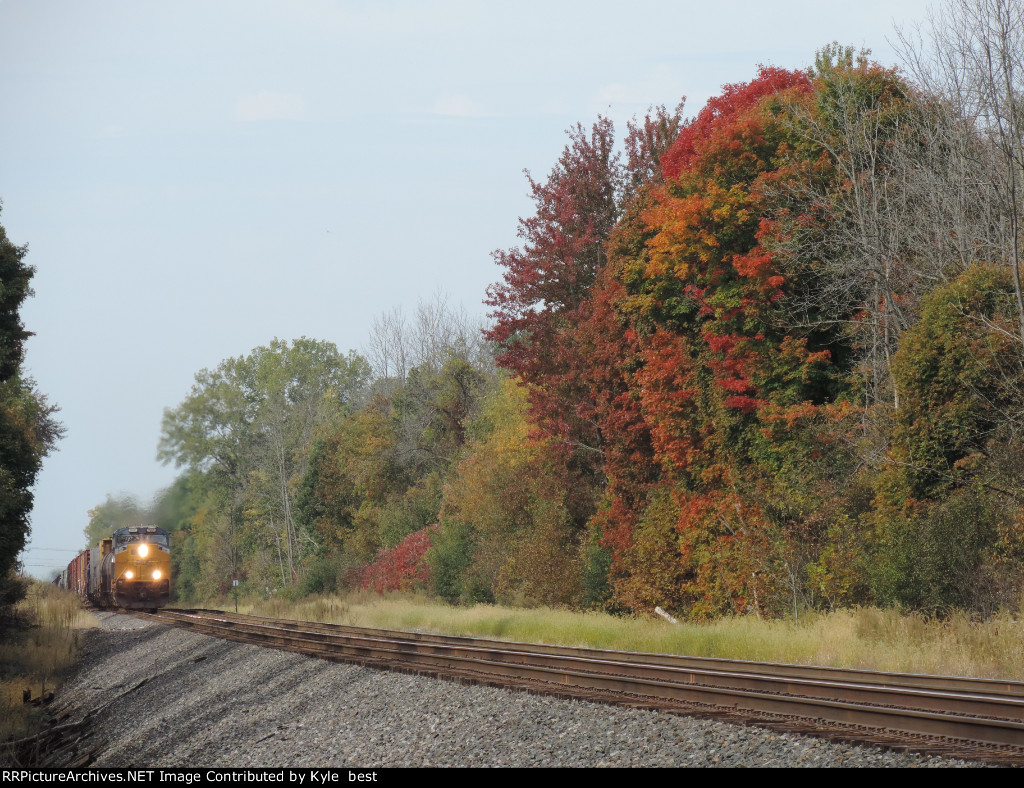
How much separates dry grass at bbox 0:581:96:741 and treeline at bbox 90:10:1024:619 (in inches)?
547

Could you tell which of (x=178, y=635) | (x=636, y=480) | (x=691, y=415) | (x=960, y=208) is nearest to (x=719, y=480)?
(x=691, y=415)

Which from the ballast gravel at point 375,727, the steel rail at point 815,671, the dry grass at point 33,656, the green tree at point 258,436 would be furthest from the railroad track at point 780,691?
the green tree at point 258,436

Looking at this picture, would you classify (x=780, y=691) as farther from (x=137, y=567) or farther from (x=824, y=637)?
(x=137, y=567)

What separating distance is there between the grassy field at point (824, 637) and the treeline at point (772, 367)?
1562 millimetres

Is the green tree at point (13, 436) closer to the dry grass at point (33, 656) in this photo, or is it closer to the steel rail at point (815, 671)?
the dry grass at point (33, 656)

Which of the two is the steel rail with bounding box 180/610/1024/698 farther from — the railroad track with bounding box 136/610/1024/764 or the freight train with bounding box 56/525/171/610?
the freight train with bounding box 56/525/171/610

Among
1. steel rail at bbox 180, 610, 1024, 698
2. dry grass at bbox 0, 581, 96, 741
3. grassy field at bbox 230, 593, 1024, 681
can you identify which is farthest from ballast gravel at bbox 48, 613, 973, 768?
grassy field at bbox 230, 593, 1024, 681

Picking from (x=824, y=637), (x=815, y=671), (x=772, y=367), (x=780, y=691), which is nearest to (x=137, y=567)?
(x=772, y=367)

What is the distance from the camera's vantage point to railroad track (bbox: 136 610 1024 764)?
26.9ft

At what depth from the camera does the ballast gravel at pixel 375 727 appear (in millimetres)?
8516

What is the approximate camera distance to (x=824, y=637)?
1627 cm

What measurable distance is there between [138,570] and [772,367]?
29.8 m

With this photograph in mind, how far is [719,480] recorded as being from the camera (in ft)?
85.7

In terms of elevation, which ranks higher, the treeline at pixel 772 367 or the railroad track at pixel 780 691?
the treeline at pixel 772 367
